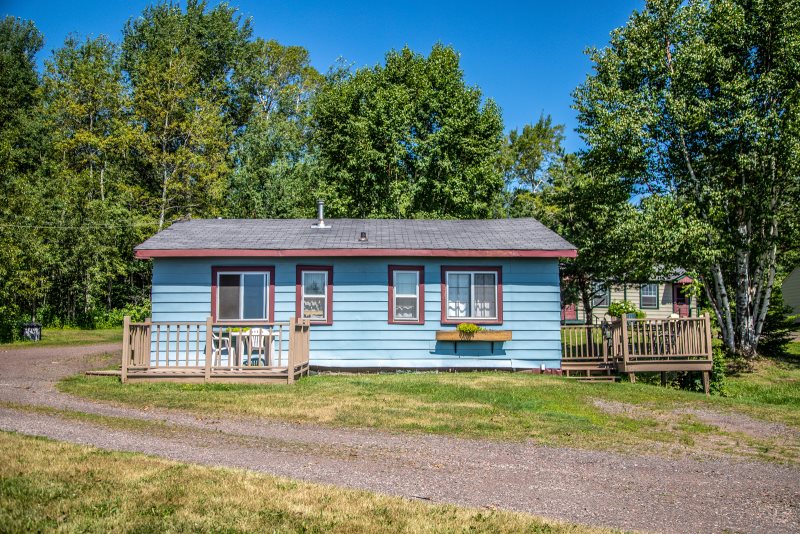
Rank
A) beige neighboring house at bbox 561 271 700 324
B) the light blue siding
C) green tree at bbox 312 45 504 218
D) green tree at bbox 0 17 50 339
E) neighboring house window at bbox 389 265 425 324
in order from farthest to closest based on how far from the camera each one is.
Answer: beige neighboring house at bbox 561 271 700 324 → green tree at bbox 312 45 504 218 → green tree at bbox 0 17 50 339 → neighboring house window at bbox 389 265 425 324 → the light blue siding

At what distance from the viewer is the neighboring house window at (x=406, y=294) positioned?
15.9 metres

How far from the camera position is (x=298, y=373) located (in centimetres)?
1356

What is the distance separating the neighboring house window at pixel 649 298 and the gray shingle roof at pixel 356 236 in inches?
741

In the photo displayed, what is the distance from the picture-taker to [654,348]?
15742mm

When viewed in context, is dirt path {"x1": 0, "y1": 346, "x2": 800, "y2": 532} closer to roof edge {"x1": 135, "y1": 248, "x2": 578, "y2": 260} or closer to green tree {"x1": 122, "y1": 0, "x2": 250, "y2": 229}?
roof edge {"x1": 135, "y1": 248, "x2": 578, "y2": 260}

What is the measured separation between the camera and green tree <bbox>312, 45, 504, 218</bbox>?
28984mm

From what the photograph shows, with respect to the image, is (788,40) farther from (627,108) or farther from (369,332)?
(369,332)

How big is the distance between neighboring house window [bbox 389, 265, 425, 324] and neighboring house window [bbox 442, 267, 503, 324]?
22.1 inches

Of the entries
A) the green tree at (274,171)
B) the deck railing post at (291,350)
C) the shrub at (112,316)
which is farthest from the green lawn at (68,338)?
the deck railing post at (291,350)

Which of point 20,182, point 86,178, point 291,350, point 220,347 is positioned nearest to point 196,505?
point 291,350

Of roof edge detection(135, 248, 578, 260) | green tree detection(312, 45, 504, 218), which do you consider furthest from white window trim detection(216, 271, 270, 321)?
green tree detection(312, 45, 504, 218)

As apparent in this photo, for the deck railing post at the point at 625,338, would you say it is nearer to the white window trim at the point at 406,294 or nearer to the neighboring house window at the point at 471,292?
the neighboring house window at the point at 471,292

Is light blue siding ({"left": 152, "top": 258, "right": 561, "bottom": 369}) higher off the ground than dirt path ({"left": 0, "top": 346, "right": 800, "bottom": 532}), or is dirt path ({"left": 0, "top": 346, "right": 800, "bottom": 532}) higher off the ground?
light blue siding ({"left": 152, "top": 258, "right": 561, "bottom": 369})

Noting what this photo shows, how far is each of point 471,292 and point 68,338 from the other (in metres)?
15.4
